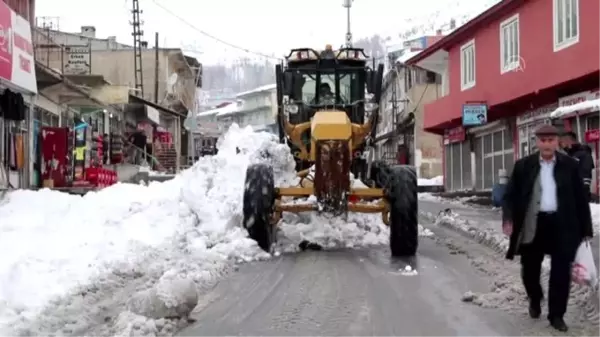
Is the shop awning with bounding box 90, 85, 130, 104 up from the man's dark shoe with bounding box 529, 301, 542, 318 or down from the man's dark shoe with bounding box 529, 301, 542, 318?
up

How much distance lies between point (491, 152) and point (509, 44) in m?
5.32

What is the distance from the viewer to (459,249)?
1253cm

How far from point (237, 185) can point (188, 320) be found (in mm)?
9639

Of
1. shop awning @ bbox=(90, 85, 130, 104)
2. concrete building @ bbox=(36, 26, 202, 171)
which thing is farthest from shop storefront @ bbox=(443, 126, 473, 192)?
concrete building @ bbox=(36, 26, 202, 171)

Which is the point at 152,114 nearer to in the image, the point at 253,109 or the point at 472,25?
the point at 472,25

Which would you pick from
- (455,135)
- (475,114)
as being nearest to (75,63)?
(455,135)

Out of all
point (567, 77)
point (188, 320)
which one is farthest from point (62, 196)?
point (567, 77)

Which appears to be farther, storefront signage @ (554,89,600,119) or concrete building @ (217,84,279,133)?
concrete building @ (217,84,279,133)

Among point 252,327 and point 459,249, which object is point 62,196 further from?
point 252,327

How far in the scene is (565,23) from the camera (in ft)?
67.9

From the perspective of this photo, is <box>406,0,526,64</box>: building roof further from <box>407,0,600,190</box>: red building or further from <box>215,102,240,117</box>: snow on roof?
<box>215,102,240,117</box>: snow on roof

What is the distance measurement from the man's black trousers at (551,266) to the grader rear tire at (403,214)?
4463 millimetres

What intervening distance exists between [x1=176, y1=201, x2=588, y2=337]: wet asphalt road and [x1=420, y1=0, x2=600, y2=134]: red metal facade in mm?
9696

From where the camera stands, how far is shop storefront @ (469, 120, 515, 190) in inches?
1076
